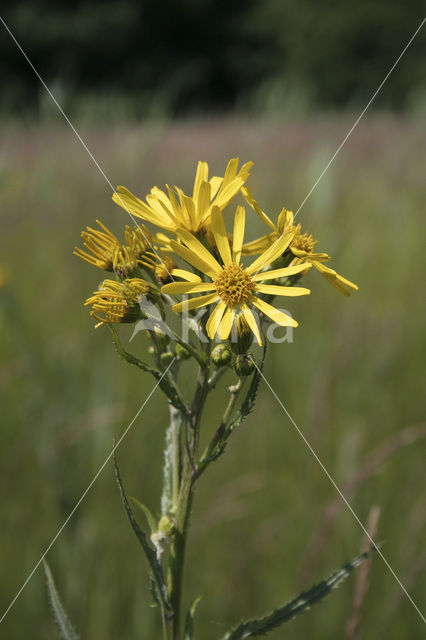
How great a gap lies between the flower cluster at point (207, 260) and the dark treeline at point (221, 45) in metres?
24.7

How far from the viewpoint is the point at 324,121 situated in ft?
33.4

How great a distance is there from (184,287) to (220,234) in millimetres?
172

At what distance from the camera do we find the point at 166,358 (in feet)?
4.25

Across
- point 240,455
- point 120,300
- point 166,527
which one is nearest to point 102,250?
point 120,300

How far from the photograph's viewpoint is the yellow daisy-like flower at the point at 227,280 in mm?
1234

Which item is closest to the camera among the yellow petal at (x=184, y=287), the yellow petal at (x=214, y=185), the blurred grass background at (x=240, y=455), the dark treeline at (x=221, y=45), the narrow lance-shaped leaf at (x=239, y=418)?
the narrow lance-shaped leaf at (x=239, y=418)

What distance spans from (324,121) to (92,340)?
27.2 feet

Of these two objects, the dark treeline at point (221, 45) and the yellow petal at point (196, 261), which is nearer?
the yellow petal at point (196, 261)

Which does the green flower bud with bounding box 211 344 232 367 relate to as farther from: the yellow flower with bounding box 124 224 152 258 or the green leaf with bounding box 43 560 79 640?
the green leaf with bounding box 43 560 79 640

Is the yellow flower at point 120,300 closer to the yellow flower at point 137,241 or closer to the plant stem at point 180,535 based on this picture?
the yellow flower at point 137,241

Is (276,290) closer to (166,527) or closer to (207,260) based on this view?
(207,260)

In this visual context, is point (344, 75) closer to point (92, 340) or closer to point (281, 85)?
point (281, 85)

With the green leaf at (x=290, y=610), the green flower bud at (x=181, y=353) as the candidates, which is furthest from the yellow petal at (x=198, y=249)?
the green leaf at (x=290, y=610)

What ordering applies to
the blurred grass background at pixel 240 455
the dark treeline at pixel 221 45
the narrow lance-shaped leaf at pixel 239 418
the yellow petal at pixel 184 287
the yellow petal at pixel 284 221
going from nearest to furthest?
1. the narrow lance-shaped leaf at pixel 239 418
2. the yellow petal at pixel 184 287
3. the yellow petal at pixel 284 221
4. the blurred grass background at pixel 240 455
5. the dark treeline at pixel 221 45
